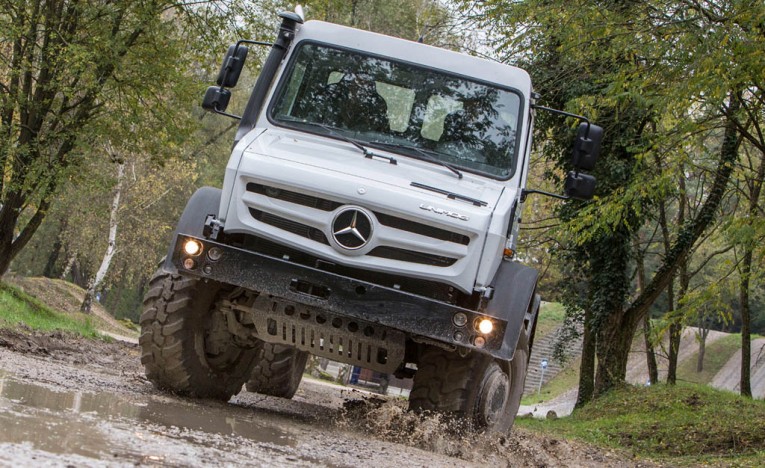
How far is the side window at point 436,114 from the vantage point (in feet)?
28.4

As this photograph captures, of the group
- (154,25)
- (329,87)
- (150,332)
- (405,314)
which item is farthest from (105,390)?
(154,25)

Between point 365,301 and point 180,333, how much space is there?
168 cm

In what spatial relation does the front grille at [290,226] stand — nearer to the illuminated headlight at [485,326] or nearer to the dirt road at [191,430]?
the illuminated headlight at [485,326]

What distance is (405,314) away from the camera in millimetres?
7410

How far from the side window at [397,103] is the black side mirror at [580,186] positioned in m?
1.50

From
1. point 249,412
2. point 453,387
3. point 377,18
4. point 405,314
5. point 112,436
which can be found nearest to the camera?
point 112,436

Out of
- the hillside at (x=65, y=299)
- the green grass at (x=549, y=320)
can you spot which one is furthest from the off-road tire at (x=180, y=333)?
the green grass at (x=549, y=320)

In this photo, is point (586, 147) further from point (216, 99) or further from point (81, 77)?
point (81, 77)

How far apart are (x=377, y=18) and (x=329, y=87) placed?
24341 millimetres

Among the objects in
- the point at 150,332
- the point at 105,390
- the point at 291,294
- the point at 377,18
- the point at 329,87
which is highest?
the point at 377,18

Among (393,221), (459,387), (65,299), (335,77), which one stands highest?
(335,77)

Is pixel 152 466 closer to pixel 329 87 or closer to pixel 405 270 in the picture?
pixel 405 270

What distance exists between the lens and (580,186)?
8.77m

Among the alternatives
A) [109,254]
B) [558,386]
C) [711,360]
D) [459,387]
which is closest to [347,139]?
[459,387]
